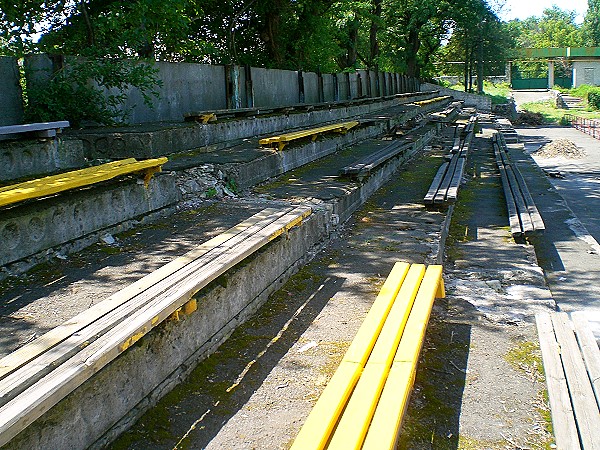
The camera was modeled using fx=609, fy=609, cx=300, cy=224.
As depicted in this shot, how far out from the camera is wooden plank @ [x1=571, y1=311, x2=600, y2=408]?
3.22 meters

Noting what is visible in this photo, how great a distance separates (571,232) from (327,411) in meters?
8.28

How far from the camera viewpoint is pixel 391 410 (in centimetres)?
265

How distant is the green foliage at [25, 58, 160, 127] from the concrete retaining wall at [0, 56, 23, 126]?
14 cm

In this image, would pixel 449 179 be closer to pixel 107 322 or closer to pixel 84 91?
pixel 84 91

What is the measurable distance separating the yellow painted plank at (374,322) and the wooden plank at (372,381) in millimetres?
31

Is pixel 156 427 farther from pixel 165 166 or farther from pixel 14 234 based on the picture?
pixel 165 166

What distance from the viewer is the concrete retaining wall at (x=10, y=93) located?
751cm

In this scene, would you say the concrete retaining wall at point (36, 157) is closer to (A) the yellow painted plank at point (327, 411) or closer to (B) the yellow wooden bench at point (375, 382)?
(B) the yellow wooden bench at point (375, 382)

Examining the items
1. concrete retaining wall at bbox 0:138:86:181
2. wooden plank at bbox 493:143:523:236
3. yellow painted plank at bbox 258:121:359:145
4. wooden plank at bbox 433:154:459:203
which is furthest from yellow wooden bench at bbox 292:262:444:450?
yellow painted plank at bbox 258:121:359:145

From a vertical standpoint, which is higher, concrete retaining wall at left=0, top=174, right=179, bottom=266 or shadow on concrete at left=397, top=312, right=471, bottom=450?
concrete retaining wall at left=0, top=174, right=179, bottom=266

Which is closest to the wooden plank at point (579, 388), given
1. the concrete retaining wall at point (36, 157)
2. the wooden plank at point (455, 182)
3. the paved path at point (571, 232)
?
the paved path at point (571, 232)

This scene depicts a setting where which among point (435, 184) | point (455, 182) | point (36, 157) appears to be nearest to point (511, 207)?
point (455, 182)

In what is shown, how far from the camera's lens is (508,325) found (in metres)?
4.36

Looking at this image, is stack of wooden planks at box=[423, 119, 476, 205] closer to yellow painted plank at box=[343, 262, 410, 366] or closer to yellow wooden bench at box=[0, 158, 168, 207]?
yellow painted plank at box=[343, 262, 410, 366]
